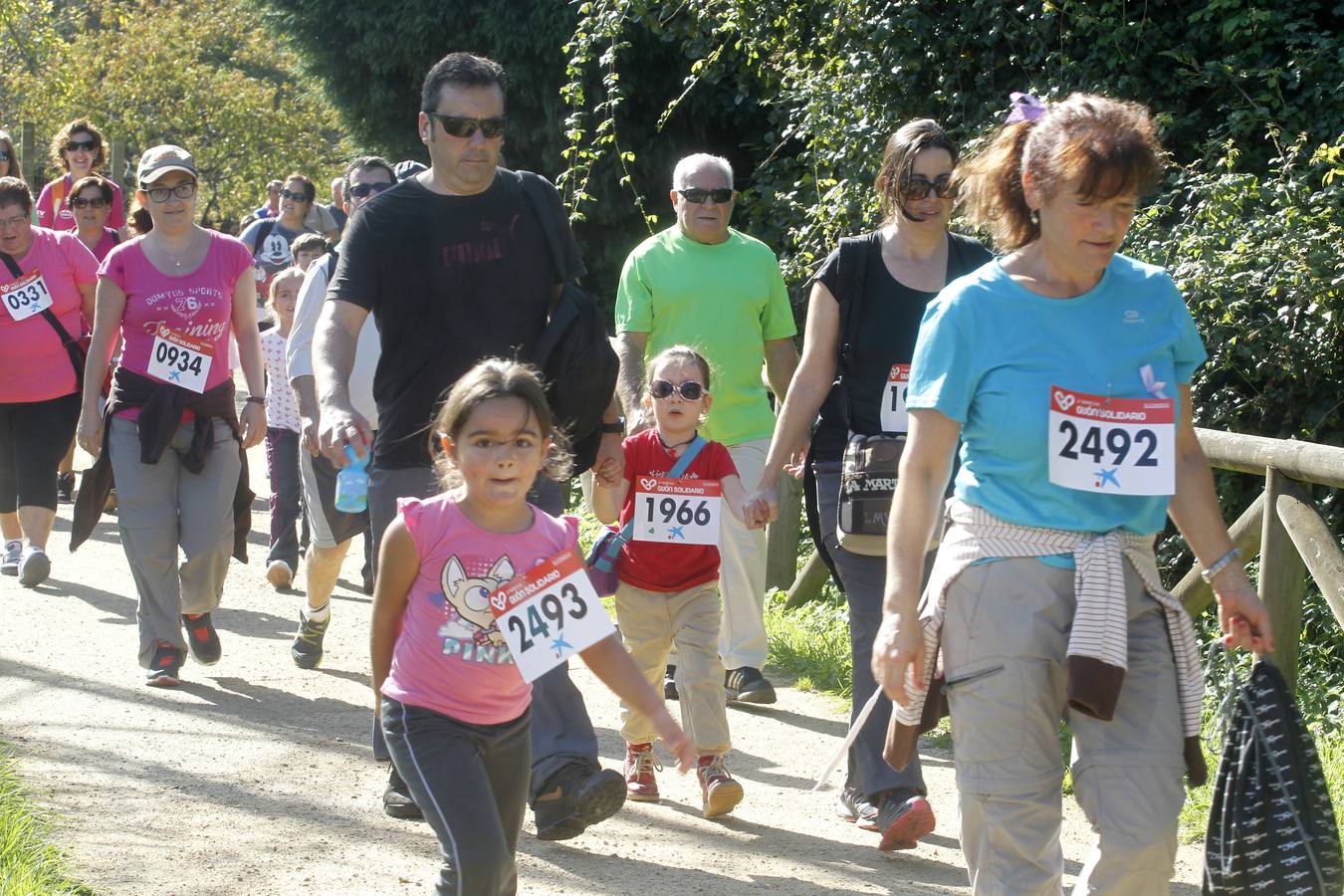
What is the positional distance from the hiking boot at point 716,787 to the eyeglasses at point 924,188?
185cm

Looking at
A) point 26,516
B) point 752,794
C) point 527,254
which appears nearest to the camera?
point 527,254

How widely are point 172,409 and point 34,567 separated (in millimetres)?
2428

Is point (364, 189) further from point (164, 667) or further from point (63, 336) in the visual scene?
point (164, 667)

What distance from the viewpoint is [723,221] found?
7223 mm

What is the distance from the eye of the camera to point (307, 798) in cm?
558

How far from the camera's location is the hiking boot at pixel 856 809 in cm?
545

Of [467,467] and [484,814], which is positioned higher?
[467,467]

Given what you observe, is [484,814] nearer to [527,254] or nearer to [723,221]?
[527,254]

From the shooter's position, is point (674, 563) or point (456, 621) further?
point (674, 563)

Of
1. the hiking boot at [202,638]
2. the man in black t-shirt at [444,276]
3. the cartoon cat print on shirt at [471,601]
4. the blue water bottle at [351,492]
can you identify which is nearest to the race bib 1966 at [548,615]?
the cartoon cat print on shirt at [471,601]

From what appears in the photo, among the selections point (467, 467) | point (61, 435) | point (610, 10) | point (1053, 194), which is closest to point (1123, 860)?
point (1053, 194)

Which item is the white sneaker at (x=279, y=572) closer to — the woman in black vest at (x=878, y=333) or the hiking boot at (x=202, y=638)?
the hiking boot at (x=202, y=638)

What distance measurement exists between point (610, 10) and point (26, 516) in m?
4.99

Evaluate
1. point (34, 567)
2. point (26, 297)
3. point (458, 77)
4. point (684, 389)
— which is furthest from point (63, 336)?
point (458, 77)
